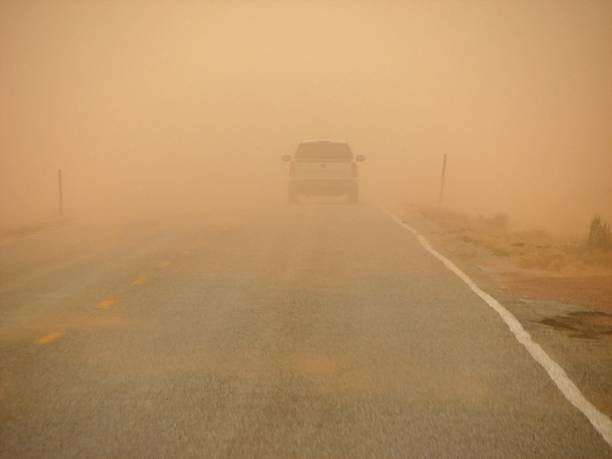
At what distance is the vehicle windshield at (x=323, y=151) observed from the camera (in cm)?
2564

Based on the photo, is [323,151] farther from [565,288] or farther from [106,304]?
[106,304]

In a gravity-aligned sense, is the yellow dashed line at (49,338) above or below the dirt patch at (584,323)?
below

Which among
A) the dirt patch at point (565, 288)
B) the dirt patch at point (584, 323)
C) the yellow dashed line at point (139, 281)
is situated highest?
the dirt patch at point (584, 323)

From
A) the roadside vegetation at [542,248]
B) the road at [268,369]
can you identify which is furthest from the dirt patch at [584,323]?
the roadside vegetation at [542,248]

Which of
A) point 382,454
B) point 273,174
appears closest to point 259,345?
point 382,454

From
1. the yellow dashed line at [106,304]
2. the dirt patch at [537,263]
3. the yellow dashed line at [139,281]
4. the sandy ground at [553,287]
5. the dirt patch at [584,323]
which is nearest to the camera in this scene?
the sandy ground at [553,287]

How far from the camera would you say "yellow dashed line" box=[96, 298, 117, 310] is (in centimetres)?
809

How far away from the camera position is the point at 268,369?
5750 millimetres

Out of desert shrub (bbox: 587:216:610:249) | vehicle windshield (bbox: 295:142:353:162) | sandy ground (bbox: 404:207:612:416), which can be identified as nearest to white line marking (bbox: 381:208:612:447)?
sandy ground (bbox: 404:207:612:416)

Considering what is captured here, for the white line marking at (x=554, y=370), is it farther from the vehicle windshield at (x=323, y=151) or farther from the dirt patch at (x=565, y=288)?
the vehicle windshield at (x=323, y=151)

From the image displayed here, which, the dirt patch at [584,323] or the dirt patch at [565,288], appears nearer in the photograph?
the dirt patch at [584,323]

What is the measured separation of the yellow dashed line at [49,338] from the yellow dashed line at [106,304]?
1.20m

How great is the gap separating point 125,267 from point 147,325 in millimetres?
4150

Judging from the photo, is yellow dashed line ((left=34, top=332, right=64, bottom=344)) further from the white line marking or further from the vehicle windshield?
the vehicle windshield
